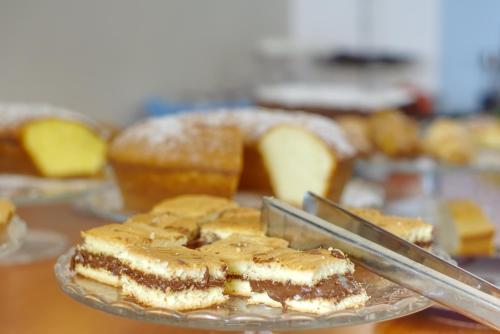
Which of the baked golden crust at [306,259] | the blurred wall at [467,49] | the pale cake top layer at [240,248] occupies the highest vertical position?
the baked golden crust at [306,259]

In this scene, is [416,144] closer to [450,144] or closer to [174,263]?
[450,144]

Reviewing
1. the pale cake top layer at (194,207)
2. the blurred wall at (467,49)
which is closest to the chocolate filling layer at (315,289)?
the pale cake top layer at (194,207)

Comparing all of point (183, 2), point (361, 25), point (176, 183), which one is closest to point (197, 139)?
point (176, 183)

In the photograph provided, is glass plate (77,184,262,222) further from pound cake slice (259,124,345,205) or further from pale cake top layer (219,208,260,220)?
pale cake top layer (219,208,260,220)

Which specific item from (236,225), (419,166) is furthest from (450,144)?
(236,225)

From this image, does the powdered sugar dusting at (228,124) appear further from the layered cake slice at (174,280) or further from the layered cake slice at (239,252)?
the layered cake slice at (174,280)

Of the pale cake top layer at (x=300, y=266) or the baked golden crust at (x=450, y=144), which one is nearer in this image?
the pale cake top layer at (x=300, y=266)
